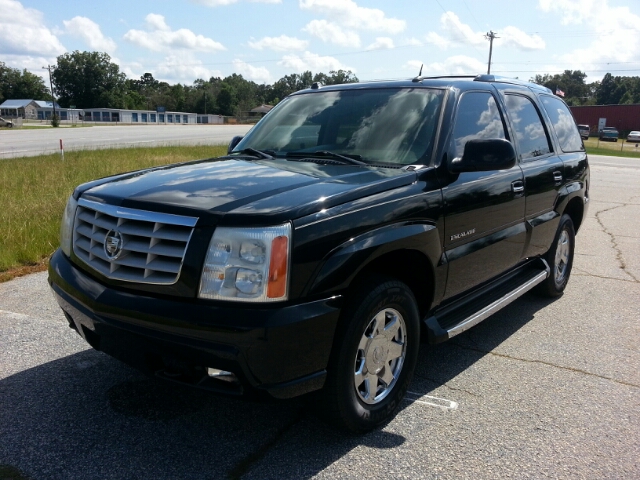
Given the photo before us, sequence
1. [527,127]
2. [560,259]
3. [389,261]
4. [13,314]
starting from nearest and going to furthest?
[389,261] → [13,314] → [527,127] → [560,259]

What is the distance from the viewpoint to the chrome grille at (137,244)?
104 inches

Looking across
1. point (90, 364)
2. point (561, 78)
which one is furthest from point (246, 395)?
point (561, 78)

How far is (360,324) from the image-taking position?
2830mm

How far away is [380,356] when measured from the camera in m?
3.10

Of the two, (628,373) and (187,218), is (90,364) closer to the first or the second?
(187,218)

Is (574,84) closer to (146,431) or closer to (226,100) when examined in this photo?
(226,100)

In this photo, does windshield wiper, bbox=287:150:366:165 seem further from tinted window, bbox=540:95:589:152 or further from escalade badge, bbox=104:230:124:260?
tinted window, bbox=540:95:589:152

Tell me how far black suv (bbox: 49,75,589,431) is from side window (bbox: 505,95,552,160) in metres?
0.14

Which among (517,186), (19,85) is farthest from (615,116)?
(19,85)

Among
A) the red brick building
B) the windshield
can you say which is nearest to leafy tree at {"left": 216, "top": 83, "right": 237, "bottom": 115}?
the red brick building

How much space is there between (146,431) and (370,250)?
1.50 m

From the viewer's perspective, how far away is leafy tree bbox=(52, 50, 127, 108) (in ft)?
404

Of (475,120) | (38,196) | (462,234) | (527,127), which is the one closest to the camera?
(462,234)

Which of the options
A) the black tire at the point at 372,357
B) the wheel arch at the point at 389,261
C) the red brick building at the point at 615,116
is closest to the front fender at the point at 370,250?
the wheel arch at the point at 389,261
